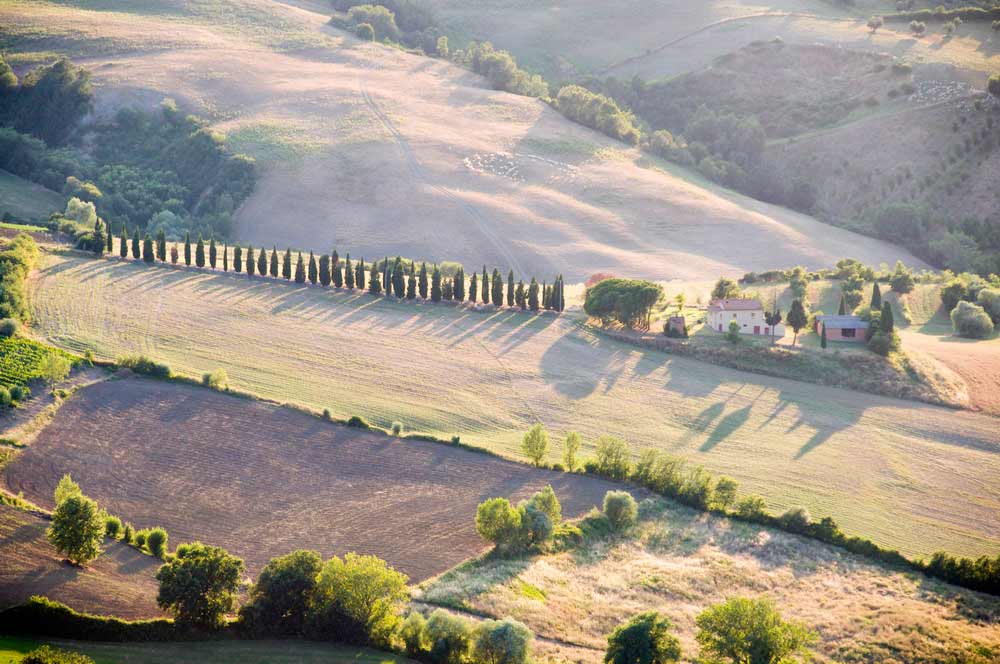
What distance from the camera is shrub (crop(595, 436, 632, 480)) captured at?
59188 millimetres

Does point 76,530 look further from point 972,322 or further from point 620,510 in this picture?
point 972,322

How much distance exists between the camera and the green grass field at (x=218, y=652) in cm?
3875

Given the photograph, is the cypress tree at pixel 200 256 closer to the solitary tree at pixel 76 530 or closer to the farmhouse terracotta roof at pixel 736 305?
the farmhouse terracotta roof at pixel 736 305

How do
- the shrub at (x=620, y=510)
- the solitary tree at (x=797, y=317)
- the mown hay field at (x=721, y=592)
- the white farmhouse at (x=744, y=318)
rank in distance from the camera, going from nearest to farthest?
the mown hay field at (x=721, y=592)
the shrub at (x=620, y=510)
the solitary tree at (x=797, y=317)
the white farmhouse at (x=744, y=318)

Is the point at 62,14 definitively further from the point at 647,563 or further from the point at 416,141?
the point at 647,563

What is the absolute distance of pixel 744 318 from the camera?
8175 centimetres

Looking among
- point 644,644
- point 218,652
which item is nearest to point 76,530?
point 218,652

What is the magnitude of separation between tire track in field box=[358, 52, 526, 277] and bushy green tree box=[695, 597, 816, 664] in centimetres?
6614

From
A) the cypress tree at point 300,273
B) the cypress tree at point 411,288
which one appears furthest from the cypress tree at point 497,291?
the cypress tree at point 300,273

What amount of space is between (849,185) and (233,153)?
3381 inches

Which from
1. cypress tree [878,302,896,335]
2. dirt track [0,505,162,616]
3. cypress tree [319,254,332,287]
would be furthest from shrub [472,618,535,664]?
cypress tree [319,254,332,287]

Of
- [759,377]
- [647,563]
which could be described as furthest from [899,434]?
[647,563]

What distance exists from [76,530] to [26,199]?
258 feet

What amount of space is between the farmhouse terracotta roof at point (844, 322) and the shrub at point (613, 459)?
30.0 metres
